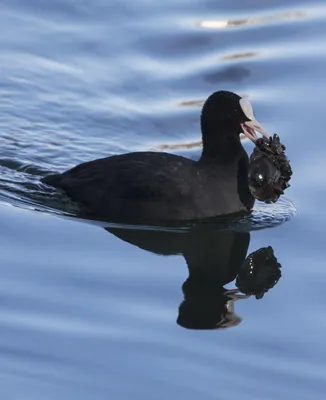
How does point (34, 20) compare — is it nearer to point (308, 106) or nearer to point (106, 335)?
point (308, 106)

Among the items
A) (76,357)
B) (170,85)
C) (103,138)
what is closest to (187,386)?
(76,357)

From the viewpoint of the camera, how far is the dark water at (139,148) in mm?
7004

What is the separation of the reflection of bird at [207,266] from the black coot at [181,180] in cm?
18

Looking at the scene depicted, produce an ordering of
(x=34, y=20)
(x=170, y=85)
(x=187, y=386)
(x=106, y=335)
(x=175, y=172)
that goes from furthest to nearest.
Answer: (x=34, y=20)
(x=170, y=85)
(x=175, y=172)
(x=106, y=335)
(x=187, y=386)

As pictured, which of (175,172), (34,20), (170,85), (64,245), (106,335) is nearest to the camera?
(106,335)

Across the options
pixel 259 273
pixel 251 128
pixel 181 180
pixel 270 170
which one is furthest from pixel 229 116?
pixel 259 273

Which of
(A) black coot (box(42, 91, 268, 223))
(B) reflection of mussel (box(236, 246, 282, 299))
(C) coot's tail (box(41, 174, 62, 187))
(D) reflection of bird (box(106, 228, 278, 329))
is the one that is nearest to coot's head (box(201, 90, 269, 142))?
(A) black coot (box(42, 91, 268, 223))

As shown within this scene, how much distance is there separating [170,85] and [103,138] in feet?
4.34

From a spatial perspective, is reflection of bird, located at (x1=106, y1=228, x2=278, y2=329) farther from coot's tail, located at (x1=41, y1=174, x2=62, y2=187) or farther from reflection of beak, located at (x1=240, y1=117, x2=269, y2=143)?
coot's tail, located at (x1=41, y1=174, x2=62, y2=187)

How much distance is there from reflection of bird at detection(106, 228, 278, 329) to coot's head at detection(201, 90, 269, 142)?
2.42 feet

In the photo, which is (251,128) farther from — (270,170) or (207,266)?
(207,266)

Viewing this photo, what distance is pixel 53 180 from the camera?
9852 millimetres

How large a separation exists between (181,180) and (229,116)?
0.59m

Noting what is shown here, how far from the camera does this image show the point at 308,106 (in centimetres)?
1131
